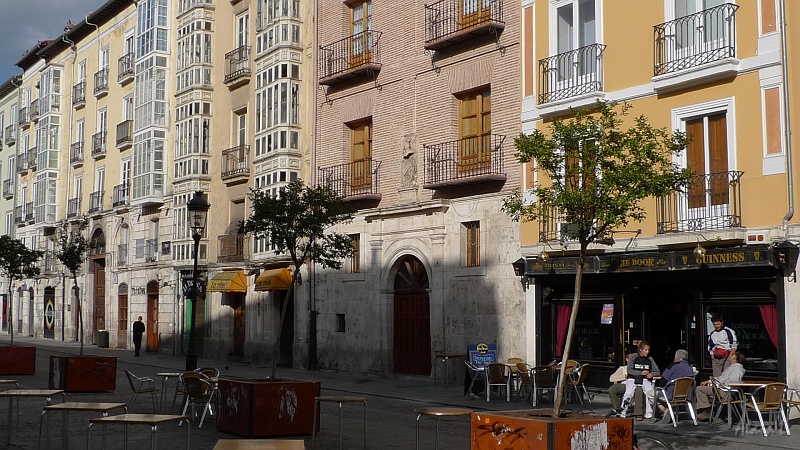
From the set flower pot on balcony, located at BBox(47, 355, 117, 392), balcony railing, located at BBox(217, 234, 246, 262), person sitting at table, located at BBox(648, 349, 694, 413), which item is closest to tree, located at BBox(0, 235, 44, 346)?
balcony railing, located at BBox(217, 234, 246, 262)

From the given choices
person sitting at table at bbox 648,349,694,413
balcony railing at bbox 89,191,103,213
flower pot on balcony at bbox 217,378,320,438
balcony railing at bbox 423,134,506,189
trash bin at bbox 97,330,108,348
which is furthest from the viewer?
balcony railing at bbox 89,191,103,213

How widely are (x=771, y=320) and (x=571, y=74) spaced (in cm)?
683

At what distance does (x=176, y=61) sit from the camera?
37375 mm

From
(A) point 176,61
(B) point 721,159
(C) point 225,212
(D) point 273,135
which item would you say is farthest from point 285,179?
(B) point 721,159

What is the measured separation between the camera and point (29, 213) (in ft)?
174

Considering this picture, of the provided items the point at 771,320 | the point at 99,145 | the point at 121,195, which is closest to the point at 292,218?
the point at 771,320

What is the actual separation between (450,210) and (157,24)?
19271 mm

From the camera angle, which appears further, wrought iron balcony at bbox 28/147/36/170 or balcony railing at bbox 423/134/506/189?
wrought iron balcony at bbox 28/147/36/170

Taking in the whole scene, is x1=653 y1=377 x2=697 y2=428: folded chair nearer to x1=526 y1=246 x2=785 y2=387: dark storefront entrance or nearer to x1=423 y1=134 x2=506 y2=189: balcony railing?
x1=526 y1=246 x2=785 y2=387: dark storefront entrance

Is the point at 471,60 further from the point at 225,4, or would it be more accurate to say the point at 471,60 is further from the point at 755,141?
the point at 225,4

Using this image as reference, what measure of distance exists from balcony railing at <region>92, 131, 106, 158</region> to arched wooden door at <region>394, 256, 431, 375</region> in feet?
74.8

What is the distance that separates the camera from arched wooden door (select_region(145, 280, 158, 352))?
127 ft

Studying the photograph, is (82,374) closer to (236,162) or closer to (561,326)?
(561,326)

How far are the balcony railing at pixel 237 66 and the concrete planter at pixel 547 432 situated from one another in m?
25.3
